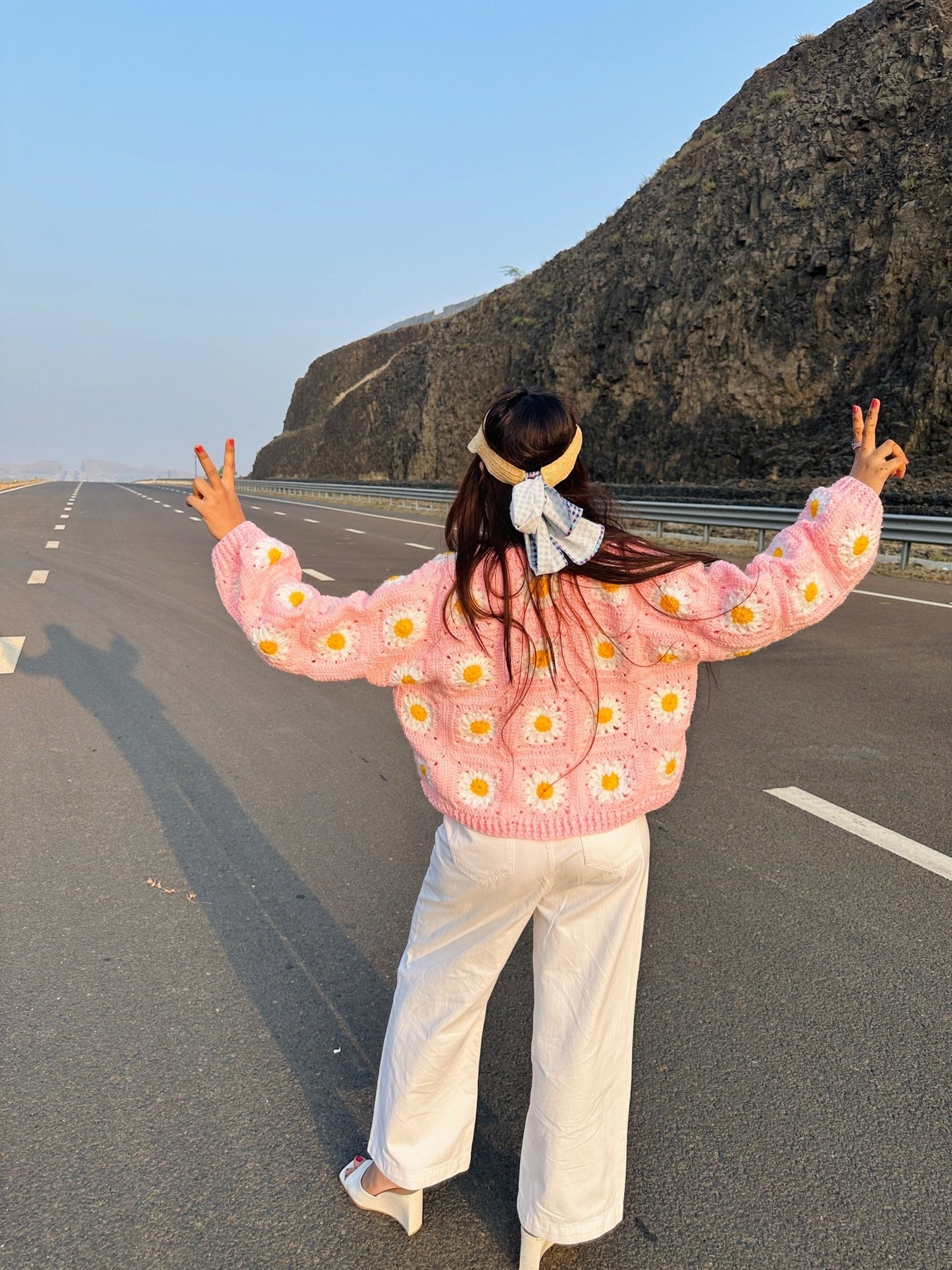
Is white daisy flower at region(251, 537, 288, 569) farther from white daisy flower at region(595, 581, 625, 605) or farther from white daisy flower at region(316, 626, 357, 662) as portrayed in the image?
white daisy flower at region(595, 581, 625, 605)

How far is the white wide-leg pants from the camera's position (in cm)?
206

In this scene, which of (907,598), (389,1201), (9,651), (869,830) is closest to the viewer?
(389,1201)

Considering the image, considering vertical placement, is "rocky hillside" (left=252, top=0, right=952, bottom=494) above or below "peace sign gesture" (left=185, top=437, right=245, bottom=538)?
above

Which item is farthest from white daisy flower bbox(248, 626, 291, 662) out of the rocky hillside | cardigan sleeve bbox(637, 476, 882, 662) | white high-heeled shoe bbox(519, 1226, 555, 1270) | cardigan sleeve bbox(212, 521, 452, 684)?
the rocky hillside

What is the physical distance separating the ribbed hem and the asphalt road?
0.42 feet

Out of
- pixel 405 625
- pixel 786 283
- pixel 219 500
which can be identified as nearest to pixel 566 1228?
pixel 405 625

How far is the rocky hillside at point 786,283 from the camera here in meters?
23.6

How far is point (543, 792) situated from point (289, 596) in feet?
2.10

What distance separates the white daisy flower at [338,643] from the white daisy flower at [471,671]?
0.22m

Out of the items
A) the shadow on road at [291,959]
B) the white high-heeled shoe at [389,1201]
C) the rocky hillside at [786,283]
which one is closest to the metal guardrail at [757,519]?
the shadow on road at [291,959]

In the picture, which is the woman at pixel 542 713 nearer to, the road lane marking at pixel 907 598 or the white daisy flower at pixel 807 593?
the white daisy flower at pixel 807 593

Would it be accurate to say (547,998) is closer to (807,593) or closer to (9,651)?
(807,593)

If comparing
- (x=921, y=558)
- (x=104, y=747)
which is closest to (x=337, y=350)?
(x=921, y=558)

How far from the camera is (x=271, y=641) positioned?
208cm
